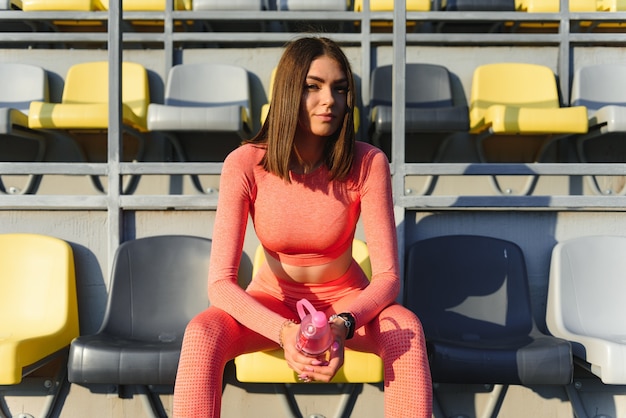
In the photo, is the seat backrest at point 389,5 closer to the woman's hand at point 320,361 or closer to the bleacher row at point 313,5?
the bleacher row at point 313,5

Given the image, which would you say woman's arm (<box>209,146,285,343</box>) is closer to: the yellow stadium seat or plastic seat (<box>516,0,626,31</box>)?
the yellow stadium seat

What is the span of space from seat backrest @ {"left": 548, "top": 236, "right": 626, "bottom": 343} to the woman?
2.67ft

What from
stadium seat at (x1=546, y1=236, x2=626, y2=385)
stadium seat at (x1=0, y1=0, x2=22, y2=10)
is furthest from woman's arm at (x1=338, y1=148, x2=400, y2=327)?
stadium seat at (x1=0, y1=0, x2=22, y2=10)

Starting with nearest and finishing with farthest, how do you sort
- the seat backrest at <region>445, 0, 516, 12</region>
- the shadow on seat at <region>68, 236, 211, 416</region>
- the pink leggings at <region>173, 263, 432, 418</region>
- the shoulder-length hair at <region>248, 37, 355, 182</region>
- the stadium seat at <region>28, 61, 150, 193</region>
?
the pink leggings at <region>173, 263, 432, 418</region> < the shoulder-length hair at <region>248, 37, 355, 182</region> < the shadow on seat at <region>68, 236, 211, 416</region> < the stadium seat at <region>28, 61, 150, 193</region> < the seat backrest at <region>445, 0, 516, 12</region>

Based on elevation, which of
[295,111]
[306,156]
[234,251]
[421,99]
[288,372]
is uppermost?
[421,99]

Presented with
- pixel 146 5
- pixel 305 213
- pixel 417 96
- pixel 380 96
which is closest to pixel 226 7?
pixel 146 5

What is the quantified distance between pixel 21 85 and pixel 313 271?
224 centimetres

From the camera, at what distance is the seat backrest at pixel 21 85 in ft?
10.1

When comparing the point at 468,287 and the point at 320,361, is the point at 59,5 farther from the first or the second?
the point at 320,361

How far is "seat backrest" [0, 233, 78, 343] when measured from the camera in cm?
201

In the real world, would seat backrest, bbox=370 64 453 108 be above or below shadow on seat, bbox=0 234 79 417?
above

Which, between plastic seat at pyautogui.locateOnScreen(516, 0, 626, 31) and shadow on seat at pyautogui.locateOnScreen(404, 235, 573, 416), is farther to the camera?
plastic seat at pyautogui.locateOnScreen(516, 0, 626, 31)

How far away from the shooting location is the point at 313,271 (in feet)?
5.21

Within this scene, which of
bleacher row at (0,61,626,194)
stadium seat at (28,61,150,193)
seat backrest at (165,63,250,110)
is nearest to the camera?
stadium seat at (28,61,150,193)
